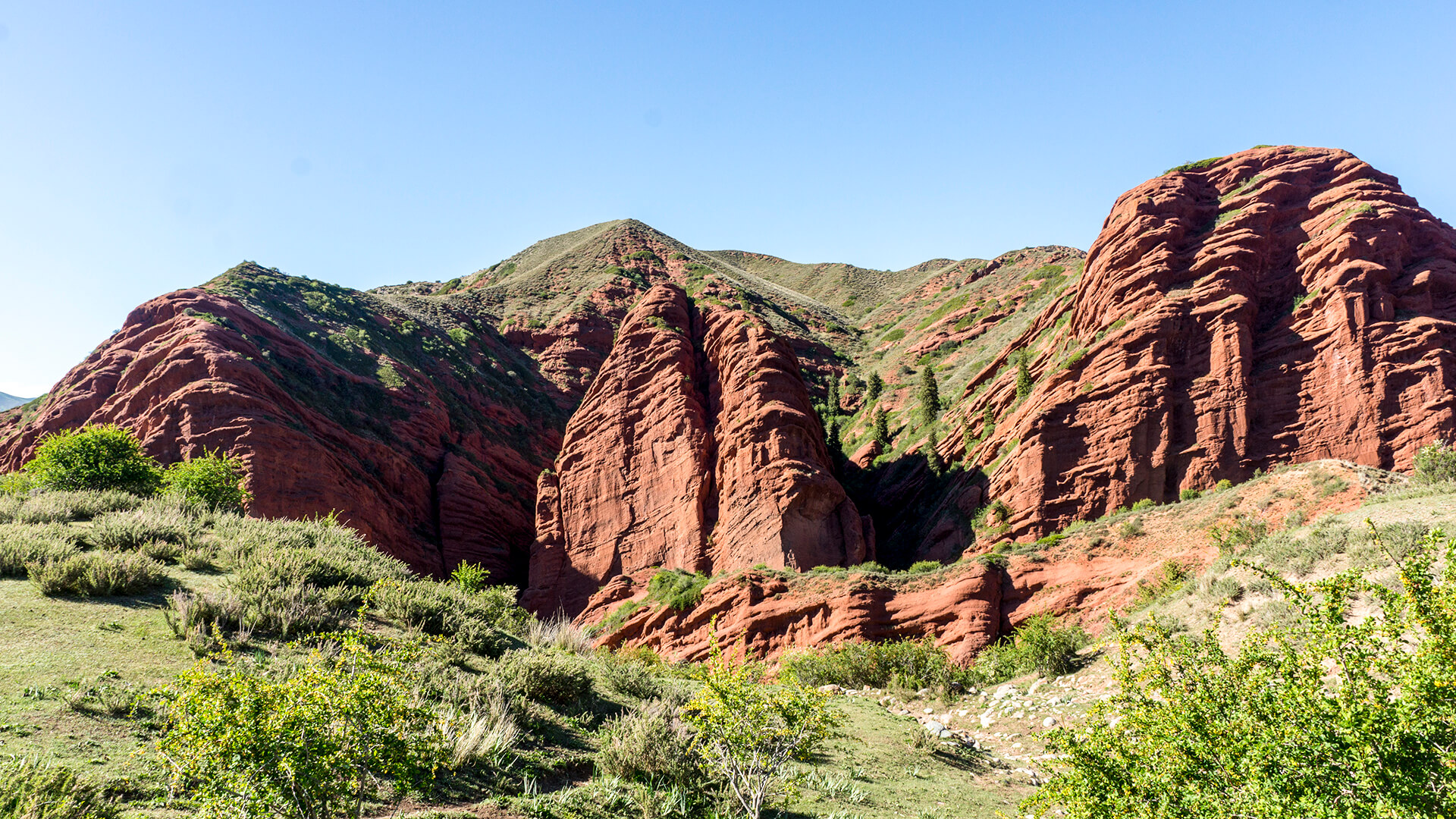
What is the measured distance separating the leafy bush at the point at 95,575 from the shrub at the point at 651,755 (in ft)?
27.1

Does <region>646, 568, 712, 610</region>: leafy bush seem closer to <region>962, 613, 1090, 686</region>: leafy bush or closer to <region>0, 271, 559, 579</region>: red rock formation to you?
<region>962, 613, 1090, 686</region>: leafy bush

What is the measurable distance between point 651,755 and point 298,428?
113 ft

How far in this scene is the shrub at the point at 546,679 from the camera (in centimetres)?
1193

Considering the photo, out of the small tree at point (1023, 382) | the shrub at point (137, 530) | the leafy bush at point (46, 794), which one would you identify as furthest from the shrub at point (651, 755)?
the small tree at point (1023, 382)

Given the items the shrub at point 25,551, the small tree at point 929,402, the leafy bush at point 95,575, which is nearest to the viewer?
the leafy bush at point 95,575

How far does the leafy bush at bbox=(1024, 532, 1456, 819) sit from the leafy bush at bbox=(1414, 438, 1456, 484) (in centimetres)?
2235

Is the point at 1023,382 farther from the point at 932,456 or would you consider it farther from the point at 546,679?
the point at 546,679

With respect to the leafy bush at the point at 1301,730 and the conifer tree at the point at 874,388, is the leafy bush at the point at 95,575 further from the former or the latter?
the conifer tree at the point at 874,388

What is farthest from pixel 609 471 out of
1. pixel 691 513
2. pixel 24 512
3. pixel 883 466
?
pixel 24 512

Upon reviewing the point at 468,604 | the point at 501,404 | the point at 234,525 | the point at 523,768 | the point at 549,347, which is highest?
the point at 549,347

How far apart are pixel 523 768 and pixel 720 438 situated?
29.2 meters

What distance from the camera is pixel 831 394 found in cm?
6038

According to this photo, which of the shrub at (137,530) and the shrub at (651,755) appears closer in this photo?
the shrub at (651,755)

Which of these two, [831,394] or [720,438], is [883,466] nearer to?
[720,438]
